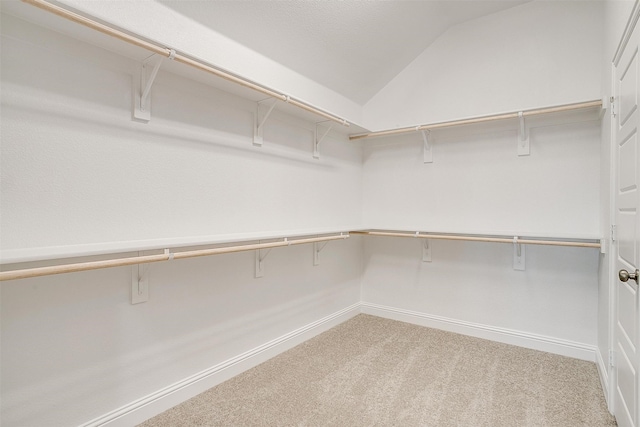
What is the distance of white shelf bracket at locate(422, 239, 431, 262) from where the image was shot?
3047mm

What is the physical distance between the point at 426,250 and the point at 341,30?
198cm

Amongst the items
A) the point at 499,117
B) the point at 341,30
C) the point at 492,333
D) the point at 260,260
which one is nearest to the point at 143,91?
the point at 260,260

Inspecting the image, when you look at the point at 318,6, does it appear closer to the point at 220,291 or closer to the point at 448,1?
the point at 448,1

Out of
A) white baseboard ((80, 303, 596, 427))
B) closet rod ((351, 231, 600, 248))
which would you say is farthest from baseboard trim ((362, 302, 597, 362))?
closet rod ((351, 231, 600, 248))

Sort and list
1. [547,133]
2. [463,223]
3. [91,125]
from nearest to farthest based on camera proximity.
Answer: [91,125]
[547,133]
[463,223]

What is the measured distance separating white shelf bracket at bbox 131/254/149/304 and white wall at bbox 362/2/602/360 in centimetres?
218

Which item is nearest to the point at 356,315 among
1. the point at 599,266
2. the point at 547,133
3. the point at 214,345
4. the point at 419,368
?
the point at 419,368

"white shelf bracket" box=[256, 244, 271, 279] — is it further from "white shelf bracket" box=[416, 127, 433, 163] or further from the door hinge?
the door hinge

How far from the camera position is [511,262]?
2.69 metres

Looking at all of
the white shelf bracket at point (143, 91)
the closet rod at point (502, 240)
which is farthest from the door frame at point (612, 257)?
the white shelf bracket at point (143, 91)

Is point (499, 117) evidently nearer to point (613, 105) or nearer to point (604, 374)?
point (613, 105)

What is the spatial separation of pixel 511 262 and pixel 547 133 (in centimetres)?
103

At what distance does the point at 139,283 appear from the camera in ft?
5.39

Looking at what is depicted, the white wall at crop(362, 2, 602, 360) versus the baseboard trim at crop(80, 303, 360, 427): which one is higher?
the white wall at crop(362, 2, 602, 360)
